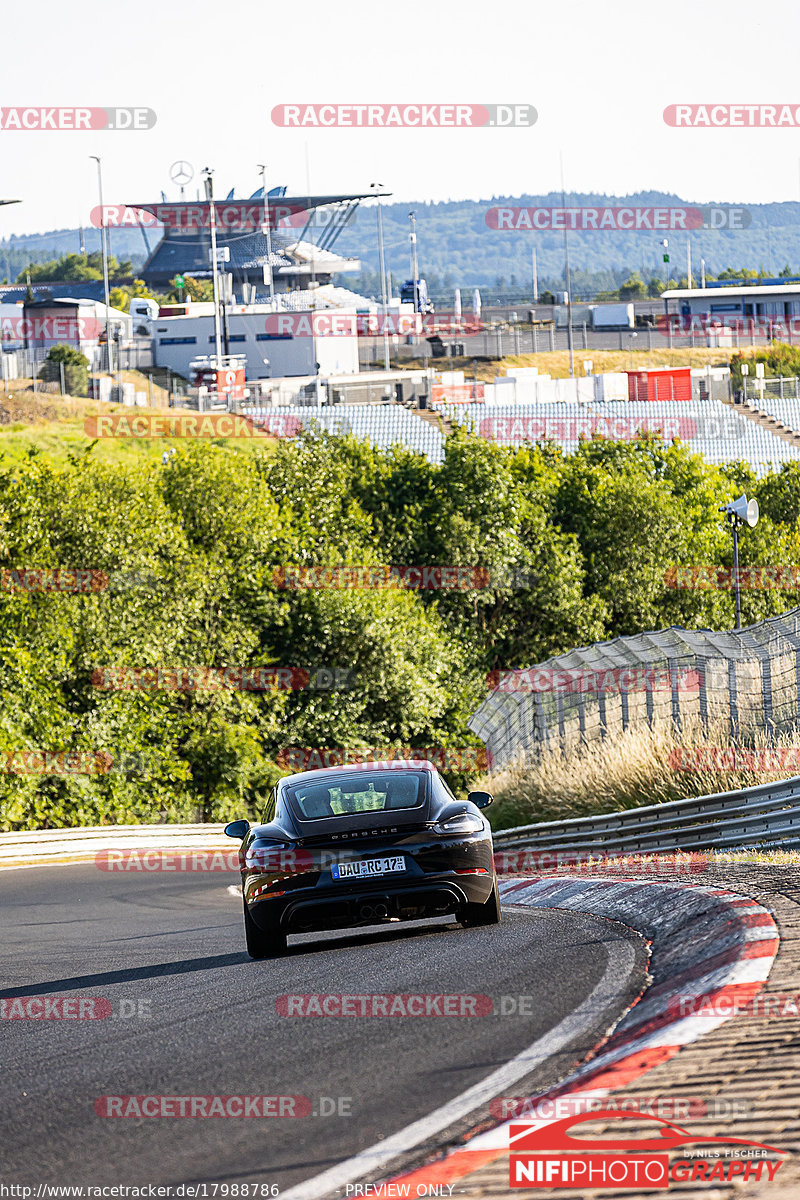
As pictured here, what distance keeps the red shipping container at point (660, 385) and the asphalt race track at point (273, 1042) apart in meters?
79.3

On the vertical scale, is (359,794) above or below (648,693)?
above

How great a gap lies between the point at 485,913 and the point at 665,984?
3.44 metres

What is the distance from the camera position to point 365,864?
939 cm

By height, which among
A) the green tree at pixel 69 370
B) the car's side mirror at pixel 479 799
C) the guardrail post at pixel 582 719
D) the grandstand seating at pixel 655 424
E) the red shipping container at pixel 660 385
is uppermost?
the green tree at pixel 69 370

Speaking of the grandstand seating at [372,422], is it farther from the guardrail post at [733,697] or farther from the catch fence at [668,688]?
the guardrail post at [733,697]

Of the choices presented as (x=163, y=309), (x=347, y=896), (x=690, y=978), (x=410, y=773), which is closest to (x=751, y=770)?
(x=410, y=773)

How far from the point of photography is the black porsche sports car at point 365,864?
9.38m

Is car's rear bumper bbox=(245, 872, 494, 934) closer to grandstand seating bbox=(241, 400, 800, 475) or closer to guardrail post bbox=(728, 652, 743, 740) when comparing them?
guardrail post bbox=(728, 652, 743, 740)

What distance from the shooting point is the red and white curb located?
15.0ft

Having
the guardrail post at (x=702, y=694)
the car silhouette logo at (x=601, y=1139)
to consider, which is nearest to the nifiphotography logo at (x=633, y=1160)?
the car silhouette logo at (x=601, y=1139)

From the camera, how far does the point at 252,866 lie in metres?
9.76

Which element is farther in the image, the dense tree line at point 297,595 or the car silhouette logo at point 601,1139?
the dense tree line at point 297,595

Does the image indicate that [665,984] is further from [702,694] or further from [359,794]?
[702,694]

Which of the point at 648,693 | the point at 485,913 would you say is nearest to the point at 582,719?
the point at 648,693
